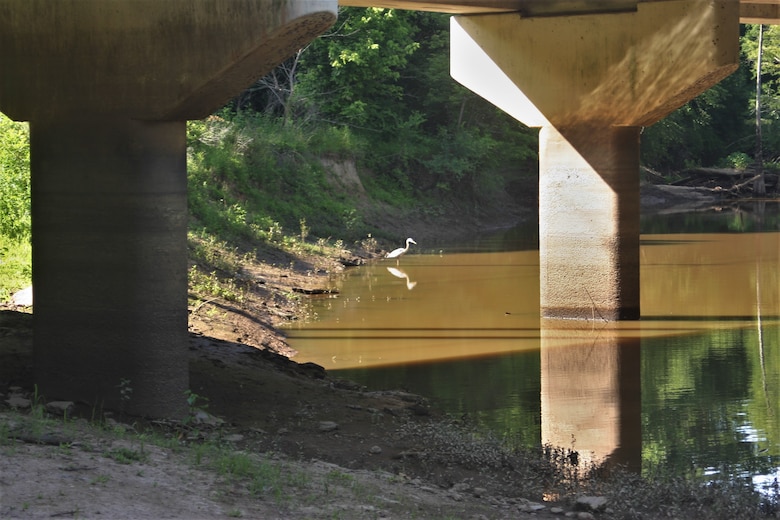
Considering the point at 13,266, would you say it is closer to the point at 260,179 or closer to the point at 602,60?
the point at 602,60

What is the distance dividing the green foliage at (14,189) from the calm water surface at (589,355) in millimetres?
4507

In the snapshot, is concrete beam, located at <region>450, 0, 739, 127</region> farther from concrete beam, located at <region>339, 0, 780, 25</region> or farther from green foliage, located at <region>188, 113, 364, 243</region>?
green foliage, located at <region>188, 113, 364, 243</region>

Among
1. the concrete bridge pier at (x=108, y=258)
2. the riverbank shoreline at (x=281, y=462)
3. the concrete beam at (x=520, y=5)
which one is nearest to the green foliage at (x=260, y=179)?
the concrete beam at (x=520, y=5)

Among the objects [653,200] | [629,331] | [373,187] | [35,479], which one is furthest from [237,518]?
[653,200]

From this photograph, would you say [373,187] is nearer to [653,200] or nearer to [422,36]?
[422,36]

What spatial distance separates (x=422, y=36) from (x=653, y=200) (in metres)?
13.7

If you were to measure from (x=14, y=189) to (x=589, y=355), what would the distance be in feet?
29.7

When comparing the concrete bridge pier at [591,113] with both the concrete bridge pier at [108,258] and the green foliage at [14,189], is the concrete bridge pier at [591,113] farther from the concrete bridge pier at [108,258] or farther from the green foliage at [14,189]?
the concrete bridge pier at [108,258]

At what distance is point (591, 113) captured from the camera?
63.6 feet

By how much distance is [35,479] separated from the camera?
7.17 metres

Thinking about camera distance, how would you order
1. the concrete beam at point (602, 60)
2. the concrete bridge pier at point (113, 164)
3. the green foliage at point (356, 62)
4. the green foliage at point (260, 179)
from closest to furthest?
the concrete bridge pier at point (113, 164), the concrete beam at point (602, 60), the green foliage at point (260, 179), the green foliage at point (356, 62)

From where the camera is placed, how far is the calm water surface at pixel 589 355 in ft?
38.6

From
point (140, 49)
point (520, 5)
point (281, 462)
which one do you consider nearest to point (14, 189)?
Answer: point (520, 5)

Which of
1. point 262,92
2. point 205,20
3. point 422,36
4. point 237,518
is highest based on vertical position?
point 422,36
